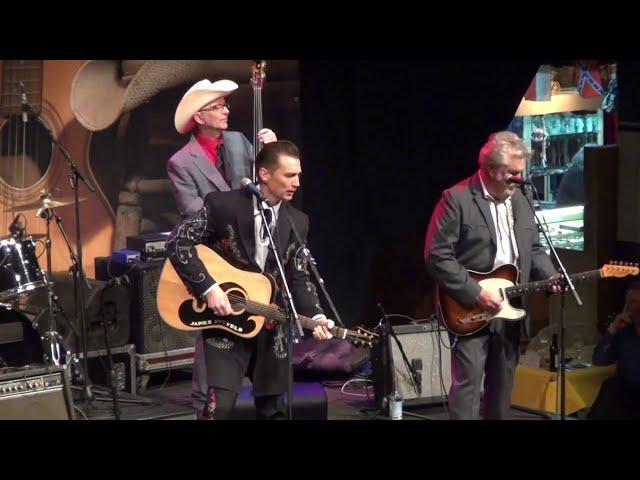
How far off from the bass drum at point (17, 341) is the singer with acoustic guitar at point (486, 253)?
3221 mm

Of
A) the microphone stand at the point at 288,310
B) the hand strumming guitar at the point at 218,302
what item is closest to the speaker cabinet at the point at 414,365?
the microphone stand at the point at 288,310

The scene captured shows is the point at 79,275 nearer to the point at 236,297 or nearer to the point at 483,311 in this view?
the point at 236,297

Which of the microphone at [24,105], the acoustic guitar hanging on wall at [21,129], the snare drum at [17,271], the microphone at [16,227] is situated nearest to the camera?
the snare drum at [17,271]

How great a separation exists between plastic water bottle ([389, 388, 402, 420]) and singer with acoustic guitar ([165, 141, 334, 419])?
1.91 m

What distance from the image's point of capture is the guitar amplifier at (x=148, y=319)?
8.25m

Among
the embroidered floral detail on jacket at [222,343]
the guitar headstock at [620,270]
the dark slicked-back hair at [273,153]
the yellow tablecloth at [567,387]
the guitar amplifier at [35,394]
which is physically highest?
the dark slicked-back hair at [273,153]

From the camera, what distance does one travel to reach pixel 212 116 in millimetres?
6902

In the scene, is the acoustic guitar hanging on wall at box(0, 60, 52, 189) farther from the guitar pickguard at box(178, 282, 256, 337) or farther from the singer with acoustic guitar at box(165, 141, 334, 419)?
the guitar pickguard at box(178, 282, 256, 337)

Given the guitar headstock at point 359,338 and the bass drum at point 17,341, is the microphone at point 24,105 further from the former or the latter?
the guitar headstock at point 359,338

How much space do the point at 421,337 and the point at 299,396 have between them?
41.1 inches

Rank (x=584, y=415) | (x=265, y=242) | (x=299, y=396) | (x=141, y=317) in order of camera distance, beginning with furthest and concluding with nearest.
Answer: (x=141, y=317) < (x=584, y=415) < (x=299, y=396) < (x=265, y=242)

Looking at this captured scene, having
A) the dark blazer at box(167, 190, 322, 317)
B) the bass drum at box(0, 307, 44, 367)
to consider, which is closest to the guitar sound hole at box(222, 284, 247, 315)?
the dark blazer at box(167, 190, 322, 317)
